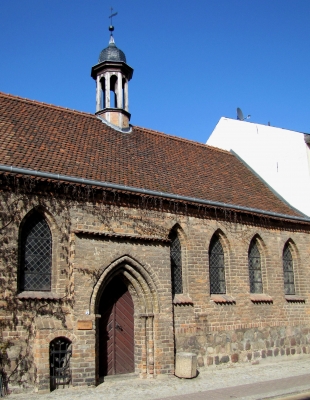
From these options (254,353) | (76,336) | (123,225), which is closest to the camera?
(76,336)

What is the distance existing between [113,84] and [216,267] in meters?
8.24

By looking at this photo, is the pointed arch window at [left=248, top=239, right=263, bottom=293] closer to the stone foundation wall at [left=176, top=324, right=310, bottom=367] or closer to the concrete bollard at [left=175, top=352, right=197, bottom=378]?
the stone foundation wall at [left=176, top=324, right=310, bottom=367]

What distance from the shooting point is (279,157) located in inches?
781

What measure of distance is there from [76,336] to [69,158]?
4.93m

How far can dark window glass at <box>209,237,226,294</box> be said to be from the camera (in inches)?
592

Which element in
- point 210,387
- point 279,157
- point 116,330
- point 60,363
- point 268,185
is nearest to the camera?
point 60,363

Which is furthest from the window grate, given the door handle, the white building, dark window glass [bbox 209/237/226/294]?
the white building

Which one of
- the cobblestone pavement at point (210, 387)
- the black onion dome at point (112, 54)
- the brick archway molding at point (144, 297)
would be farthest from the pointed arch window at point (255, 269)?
the black onion dome at point (112, 54)

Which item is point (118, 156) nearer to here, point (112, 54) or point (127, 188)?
point (127, 188)

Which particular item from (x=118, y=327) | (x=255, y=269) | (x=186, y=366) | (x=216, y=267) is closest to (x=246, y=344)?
(x=216, y=267)

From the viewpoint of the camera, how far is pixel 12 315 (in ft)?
35.0

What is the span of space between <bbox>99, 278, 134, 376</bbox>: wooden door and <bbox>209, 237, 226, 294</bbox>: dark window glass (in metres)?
3.19

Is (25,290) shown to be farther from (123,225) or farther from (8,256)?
(123,225)

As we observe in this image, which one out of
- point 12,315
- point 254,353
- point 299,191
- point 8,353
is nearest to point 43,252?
point 12,315
